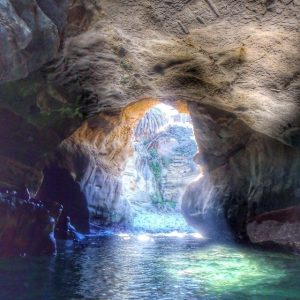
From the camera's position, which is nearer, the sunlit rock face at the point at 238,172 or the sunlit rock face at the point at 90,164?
the sunlit rock face at the point at 238,172

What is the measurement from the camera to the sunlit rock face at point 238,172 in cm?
984

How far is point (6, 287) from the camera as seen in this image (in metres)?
4.10

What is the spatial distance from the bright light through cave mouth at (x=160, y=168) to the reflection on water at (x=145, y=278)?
1793 centimetres

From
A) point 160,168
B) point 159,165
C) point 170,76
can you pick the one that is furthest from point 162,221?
point 170,76

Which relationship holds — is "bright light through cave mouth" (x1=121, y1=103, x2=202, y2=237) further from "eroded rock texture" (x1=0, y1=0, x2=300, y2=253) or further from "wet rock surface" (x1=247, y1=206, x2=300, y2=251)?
"wet rock surface" (x1=247, y1=206, x2=300, y2=251)

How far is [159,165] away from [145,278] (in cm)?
2267

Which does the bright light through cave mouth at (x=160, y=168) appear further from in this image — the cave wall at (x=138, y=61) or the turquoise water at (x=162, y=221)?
the cave wall at (x=138, y=61)

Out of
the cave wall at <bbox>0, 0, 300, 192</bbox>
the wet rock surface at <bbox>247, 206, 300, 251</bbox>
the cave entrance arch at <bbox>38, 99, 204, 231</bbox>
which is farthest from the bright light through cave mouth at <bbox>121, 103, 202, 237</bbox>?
the cave wall at <bbox>0, 0, 300, 192</bbox>

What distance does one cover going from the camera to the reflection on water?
403 centimetres

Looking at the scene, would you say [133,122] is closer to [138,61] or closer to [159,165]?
[138,61]

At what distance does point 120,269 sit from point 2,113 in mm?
5116

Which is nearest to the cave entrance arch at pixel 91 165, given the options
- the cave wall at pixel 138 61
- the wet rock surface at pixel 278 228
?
the cave wall at pixel 138 61

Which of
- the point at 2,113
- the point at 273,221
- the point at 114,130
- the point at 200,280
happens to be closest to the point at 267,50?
the point at 200,280

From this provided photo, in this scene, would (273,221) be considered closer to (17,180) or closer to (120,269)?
(120,269)
